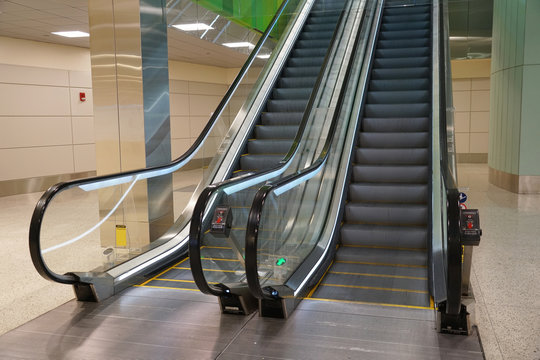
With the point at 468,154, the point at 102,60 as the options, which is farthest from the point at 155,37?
the point at 468,154

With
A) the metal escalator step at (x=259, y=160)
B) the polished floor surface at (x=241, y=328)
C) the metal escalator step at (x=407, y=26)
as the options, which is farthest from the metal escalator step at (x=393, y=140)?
the metal escalator step at (x=407, y=26)

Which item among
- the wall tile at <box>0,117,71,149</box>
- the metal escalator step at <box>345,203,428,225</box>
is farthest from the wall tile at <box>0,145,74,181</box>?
the metal escalator step at <box>345,203,428,225</box>

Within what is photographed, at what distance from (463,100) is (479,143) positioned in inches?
55.7

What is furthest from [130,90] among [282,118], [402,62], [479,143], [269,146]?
[479,143]

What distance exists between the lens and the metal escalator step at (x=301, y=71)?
803 centimetres

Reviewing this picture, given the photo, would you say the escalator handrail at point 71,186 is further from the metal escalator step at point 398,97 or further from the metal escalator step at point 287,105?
the metal escalator step at point 398,97

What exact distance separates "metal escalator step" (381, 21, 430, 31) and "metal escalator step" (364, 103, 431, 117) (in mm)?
2939

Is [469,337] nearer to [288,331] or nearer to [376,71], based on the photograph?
[288,331]

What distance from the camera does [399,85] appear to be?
7.61 m

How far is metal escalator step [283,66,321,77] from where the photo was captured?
803 centimetres

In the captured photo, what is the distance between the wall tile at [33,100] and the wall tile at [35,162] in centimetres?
74

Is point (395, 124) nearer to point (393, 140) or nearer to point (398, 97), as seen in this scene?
point (393, 140)

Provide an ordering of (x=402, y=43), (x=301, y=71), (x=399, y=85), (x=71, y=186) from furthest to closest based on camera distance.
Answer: (x=402, y=43) → (x=301, y=71) → (x=399, y=85) → (x=71, y=186)

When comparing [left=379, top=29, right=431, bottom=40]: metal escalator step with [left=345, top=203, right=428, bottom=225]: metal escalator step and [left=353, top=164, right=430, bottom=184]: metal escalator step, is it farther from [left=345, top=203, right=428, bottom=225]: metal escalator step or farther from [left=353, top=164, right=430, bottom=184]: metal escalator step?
[left=345, top=203, right=428, bottom=225]: metal escalator step
